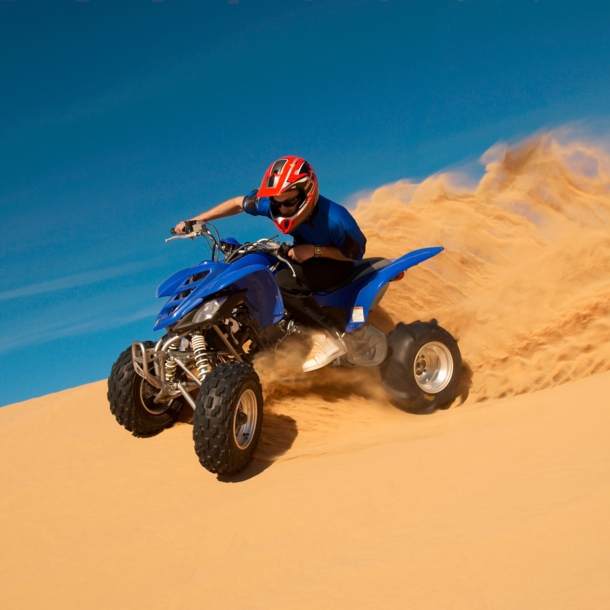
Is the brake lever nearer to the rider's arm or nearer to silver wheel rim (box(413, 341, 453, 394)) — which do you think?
the rider's arm

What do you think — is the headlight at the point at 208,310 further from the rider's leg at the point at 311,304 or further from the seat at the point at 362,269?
the seat at the point at 362,269

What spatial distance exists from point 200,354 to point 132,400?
858mm

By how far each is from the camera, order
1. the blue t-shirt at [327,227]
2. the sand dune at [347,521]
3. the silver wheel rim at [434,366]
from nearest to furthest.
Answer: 1. the sand dune at [347,521]
2. the blue t-shirt at [327,227]
3. the silver wheel rim at [434,366]

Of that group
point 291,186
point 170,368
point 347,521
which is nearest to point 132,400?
point 170,368

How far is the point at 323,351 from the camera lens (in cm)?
538

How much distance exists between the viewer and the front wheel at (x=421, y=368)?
5578 millimetres

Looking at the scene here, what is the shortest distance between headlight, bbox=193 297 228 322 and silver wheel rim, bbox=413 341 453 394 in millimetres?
2230

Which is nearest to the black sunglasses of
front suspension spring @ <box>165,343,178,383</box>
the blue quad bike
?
the blue quad bike

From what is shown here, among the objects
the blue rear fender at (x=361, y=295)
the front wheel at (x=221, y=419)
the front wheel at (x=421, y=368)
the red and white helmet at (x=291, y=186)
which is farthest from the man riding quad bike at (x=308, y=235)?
the front wheel at (x=221, y=419)

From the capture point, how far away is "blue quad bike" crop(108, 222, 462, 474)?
412 cm

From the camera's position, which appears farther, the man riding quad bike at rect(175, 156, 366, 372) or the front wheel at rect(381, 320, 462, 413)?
the front wheel at rect(381, 320, 462, 413)

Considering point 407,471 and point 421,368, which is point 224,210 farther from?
point 407,471

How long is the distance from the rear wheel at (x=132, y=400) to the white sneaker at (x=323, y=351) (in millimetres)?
1357

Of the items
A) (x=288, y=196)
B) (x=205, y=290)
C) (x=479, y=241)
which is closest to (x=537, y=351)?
(x=479, y=241)
